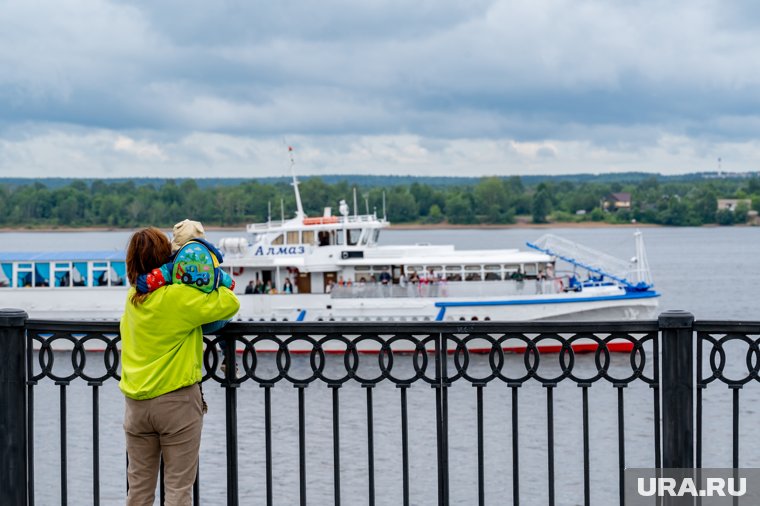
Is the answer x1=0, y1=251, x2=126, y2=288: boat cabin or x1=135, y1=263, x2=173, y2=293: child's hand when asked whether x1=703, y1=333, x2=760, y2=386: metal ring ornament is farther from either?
x1=0, y1=251, x2=126, y2=288: boat cabin

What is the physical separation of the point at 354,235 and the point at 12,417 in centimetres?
3266

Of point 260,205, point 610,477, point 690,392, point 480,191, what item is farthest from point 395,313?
point 480,191

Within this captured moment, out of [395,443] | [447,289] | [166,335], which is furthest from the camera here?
[447,289]

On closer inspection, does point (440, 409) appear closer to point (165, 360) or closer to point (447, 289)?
point (165, 360)

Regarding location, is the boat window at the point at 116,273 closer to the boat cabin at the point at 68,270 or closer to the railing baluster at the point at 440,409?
the boat cabin at the point at 68,270

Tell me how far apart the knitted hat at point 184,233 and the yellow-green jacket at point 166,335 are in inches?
10.0

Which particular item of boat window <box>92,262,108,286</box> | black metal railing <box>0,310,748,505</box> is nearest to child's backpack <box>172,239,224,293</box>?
black metal railing <box>0,310,748,505</box>

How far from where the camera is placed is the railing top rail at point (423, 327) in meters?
5.30

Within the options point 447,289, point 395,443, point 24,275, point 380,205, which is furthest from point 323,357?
point 380,205

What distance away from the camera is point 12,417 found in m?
5.73

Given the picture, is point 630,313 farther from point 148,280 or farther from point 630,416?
point 148,280

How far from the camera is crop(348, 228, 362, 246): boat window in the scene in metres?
38.0

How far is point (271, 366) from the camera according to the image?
117 feet

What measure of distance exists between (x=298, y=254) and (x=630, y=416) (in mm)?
14101
